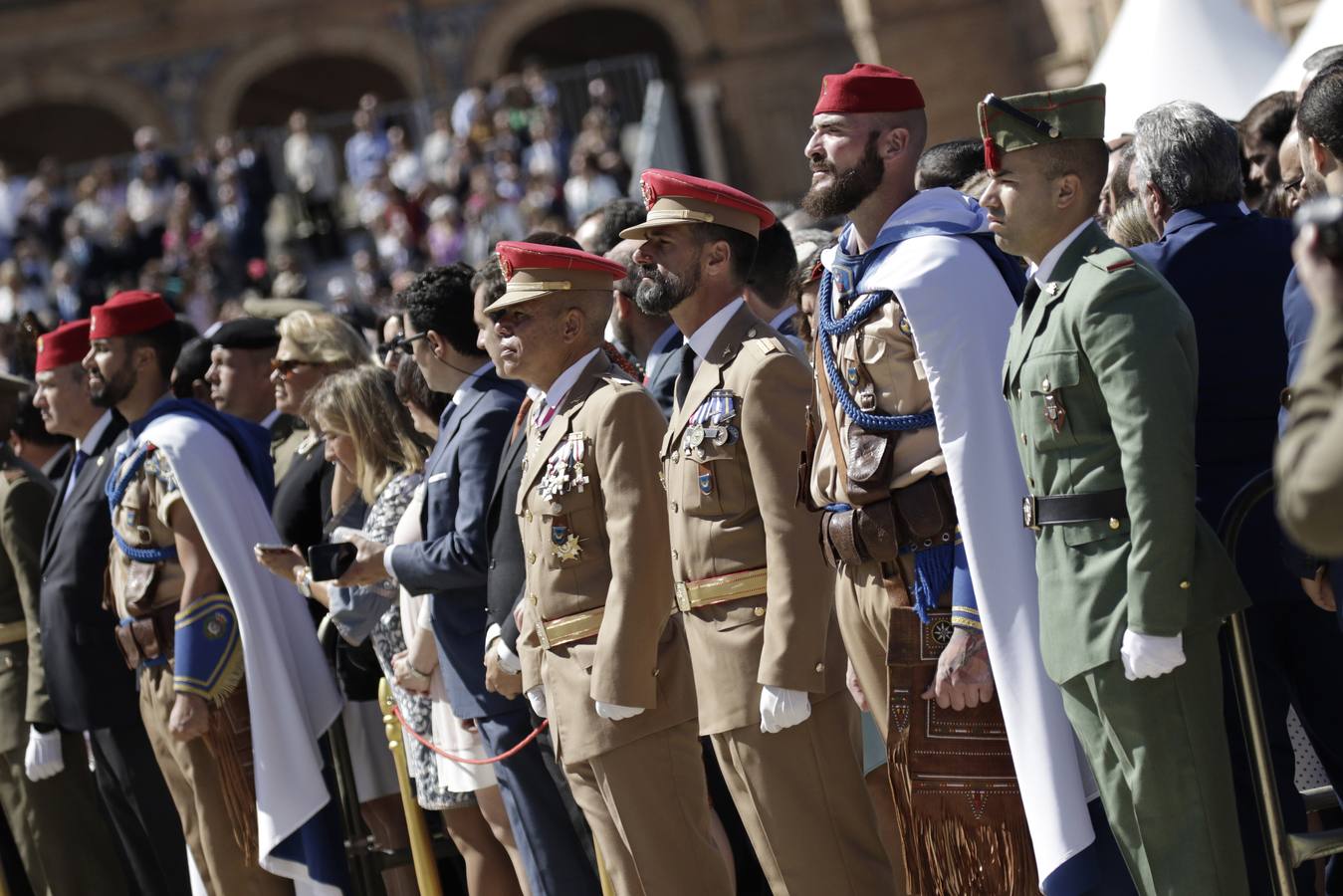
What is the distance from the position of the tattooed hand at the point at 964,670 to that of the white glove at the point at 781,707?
324 millimetres

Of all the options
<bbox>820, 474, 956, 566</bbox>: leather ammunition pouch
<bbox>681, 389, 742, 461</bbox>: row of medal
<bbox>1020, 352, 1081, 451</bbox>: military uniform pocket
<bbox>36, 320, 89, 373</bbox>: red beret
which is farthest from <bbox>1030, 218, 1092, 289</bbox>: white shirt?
<bbox>36, 320, 89, 373</bbox>: red beret

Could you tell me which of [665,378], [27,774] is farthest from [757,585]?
[27,774]

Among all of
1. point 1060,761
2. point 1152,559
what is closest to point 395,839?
point 1060,761

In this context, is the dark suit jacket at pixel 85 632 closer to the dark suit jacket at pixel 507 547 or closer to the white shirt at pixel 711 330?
the dark suit jacket at pixel 507 547

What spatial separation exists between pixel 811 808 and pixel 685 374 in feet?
A: 4.35

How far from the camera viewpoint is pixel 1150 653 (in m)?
3.49

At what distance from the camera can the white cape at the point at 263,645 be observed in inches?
242

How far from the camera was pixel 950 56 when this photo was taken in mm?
25828

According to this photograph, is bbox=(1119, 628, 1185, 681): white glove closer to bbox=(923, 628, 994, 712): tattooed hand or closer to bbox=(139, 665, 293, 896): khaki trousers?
bbox=(923, 628, 994, 712): tattooed hand

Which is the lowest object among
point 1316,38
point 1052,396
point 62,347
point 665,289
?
point 1052,396

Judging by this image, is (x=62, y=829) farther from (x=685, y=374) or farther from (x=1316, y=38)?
(x=1316, y=38)

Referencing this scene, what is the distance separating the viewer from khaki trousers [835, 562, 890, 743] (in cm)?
418

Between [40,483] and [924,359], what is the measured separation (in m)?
4.46

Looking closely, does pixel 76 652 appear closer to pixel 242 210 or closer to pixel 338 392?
pixel 338 392
